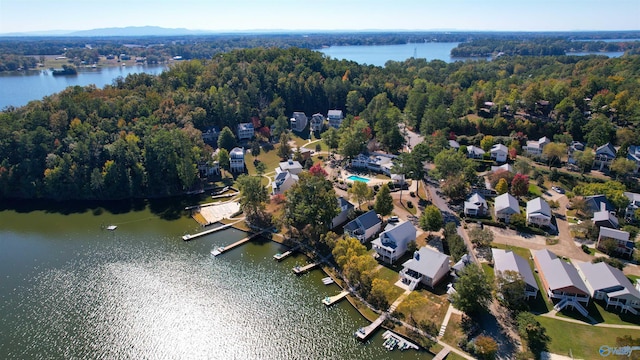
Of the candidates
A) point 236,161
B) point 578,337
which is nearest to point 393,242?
point 578,337

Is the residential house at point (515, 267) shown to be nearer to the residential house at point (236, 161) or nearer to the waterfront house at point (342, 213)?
the waterfront house at point (342, 213)

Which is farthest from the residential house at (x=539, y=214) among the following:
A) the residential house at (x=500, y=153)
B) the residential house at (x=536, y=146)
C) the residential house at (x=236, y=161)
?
the residential house at (x=236, y=161)

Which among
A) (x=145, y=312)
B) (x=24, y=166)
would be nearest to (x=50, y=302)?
(x=145, y=312)

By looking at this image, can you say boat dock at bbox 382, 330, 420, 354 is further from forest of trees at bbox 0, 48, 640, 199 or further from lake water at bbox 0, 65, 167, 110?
lake water at bbox 0, 65, 167, 110

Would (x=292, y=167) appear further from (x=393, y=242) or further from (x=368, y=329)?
(x=368, y=329)

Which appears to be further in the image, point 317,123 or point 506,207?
point 317,123

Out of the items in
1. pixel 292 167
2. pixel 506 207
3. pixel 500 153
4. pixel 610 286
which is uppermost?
pixel 500 153
